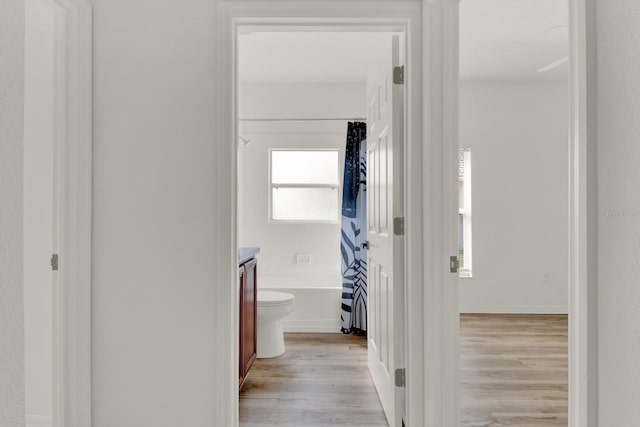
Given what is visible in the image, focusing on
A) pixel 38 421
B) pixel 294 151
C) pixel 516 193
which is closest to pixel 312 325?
pixel 294 151

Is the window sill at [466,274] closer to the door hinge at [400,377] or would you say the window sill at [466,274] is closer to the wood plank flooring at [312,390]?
the wood plank flooring at [312,390]

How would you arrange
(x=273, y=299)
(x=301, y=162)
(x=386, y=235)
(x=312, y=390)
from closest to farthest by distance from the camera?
(x=386, y=235) → (x=312, y=390) → (x=273, y=299) → (x=301, y=162)

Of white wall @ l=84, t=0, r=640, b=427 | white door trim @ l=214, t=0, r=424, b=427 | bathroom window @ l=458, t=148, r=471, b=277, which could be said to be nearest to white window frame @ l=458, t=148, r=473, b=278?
bathroom window @ l=458, t=148, r=471, b=277

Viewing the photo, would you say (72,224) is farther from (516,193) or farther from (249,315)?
(516,193)

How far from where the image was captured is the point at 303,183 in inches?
195

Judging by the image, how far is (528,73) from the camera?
184 inches

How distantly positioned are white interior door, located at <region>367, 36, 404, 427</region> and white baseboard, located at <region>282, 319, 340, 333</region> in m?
1.27

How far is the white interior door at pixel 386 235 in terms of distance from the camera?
2127 mm

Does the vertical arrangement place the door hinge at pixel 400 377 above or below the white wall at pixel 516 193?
below

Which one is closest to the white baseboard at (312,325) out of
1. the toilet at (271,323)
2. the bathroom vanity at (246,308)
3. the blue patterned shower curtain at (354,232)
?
the blue patterned shower curtain at (354,232)

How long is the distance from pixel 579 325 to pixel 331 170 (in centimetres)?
420

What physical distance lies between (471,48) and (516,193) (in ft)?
5.98

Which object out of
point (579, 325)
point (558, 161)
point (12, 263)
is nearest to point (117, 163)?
point (12, 263)

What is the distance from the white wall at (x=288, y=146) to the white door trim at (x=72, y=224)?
2.82m
